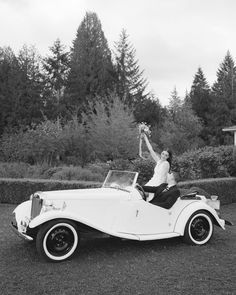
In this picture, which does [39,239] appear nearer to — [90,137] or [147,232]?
[147,232]

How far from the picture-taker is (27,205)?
612 centimetres

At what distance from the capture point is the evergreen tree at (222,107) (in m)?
40.6

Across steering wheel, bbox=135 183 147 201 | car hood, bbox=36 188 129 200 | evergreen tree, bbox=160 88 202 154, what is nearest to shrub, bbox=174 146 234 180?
steering wheel, bbox=135 183 147 201

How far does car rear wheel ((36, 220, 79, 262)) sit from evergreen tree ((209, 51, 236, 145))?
35.1 meters

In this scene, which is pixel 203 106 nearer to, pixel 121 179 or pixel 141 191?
pixel 121 179

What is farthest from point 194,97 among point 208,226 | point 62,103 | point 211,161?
point 208,226

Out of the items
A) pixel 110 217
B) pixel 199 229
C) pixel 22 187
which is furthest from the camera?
pixel 22 187

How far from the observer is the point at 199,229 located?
20.5ft

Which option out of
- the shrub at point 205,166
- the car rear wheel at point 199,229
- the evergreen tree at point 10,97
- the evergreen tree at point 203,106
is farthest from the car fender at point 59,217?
the evergreen tree at point 203,106

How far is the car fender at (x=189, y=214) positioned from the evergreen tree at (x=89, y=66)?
2959 cm

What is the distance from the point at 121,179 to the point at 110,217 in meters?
0.89

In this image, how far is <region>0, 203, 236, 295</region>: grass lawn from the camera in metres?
4.21

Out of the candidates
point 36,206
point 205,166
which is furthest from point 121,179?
point 205,166

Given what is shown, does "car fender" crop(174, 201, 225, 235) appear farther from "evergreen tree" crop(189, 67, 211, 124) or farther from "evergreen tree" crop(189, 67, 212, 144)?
"evergreen tree" crop(189, 67, 211, 124)
